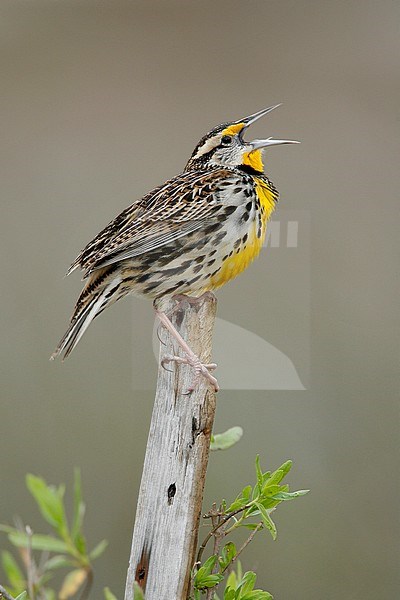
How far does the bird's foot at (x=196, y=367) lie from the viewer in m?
0.76

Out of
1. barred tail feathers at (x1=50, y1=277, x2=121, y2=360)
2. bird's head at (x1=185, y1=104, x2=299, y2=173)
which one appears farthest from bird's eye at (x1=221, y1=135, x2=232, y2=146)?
barred tail feathers at (x1=50, y1=277, x2=121, y2=360)

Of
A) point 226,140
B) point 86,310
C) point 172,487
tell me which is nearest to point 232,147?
point 226,140

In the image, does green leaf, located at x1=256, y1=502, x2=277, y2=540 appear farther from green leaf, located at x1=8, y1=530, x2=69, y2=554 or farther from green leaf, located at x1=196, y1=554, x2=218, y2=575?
green leaf, located at x1=8, y1=530, x2=69, y2=554

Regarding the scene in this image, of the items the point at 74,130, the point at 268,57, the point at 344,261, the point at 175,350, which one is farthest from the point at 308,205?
the point at 175,350

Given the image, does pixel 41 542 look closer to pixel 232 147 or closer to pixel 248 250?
pixel 248 250

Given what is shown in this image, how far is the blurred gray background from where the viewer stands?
4.59ft

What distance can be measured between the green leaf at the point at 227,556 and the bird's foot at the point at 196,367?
13 cm

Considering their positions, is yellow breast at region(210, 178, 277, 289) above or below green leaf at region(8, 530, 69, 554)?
above

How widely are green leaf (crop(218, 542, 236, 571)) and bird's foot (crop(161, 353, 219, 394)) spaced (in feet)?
0.44

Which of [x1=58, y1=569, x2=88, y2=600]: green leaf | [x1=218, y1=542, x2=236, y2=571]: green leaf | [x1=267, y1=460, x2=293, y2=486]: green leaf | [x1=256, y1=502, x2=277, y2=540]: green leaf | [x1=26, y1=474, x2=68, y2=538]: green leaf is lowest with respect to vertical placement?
[x1=58, y1=569, x2=88, y2=600]: green leaf

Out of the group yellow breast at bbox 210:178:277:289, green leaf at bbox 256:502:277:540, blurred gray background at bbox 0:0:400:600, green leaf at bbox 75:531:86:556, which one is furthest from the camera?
blurred gray background at bbox 0:0:400:600

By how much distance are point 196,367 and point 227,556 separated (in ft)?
0.54

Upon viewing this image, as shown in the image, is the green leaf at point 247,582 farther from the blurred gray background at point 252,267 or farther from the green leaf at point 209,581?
the blurred gray background at point 252,267

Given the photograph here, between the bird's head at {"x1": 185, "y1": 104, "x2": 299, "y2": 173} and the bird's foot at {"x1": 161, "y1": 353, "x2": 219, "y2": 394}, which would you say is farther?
the bird's head at {"x1": 185, "y1": 104, "x2": 299, "y2": 173}
